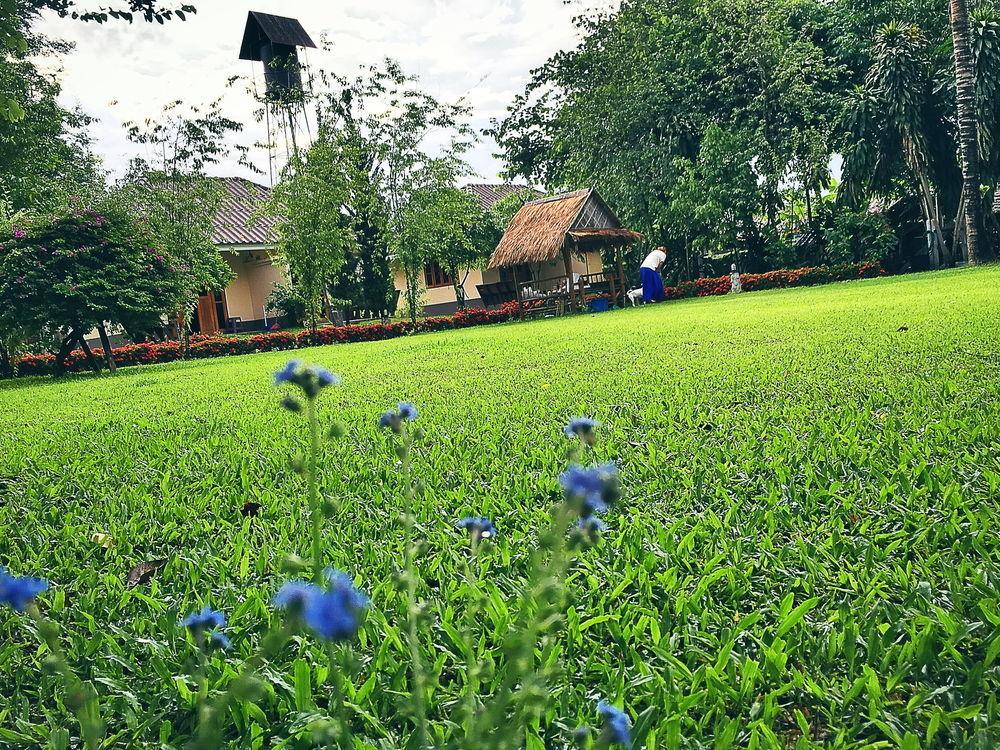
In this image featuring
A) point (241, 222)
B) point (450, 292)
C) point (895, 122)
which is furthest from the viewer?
point (450, 292)

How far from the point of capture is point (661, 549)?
220 centimetres

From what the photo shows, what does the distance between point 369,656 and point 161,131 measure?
20.4 meters

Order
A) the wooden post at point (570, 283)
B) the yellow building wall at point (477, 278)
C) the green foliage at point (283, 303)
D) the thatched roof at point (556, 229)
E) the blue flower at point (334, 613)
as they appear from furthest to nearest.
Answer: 1. the yellow building wall at point (477, 278)
2. the green foliage at point (283, 303)
3. the thatched roof at point (556, 229)
4. the wooden post at point (570, 283)
5. the blue flower at point (334, 613)

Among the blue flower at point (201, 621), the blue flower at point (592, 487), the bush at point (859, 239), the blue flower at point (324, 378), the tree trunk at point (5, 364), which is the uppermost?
the bush at point (859, 239)

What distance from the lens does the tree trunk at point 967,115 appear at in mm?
18031

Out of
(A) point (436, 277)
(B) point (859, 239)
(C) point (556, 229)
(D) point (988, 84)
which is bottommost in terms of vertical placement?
(B) point (859, 239)

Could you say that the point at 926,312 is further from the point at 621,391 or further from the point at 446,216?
the point at 446,216

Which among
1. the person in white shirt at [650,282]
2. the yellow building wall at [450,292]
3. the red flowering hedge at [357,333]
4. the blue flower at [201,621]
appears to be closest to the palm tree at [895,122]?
the red flowering hedge at [357,333]

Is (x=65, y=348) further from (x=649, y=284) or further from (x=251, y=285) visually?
(x=251, y=285)

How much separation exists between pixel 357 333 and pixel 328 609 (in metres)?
19.4

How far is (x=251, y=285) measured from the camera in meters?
28.8

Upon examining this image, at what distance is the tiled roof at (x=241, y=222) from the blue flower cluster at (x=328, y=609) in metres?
Answer: 25.0

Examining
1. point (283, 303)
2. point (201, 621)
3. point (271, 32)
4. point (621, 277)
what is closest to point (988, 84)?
point (621, 277)

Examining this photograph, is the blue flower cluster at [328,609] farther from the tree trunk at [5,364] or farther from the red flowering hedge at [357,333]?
the tree trunk at [5,364]
